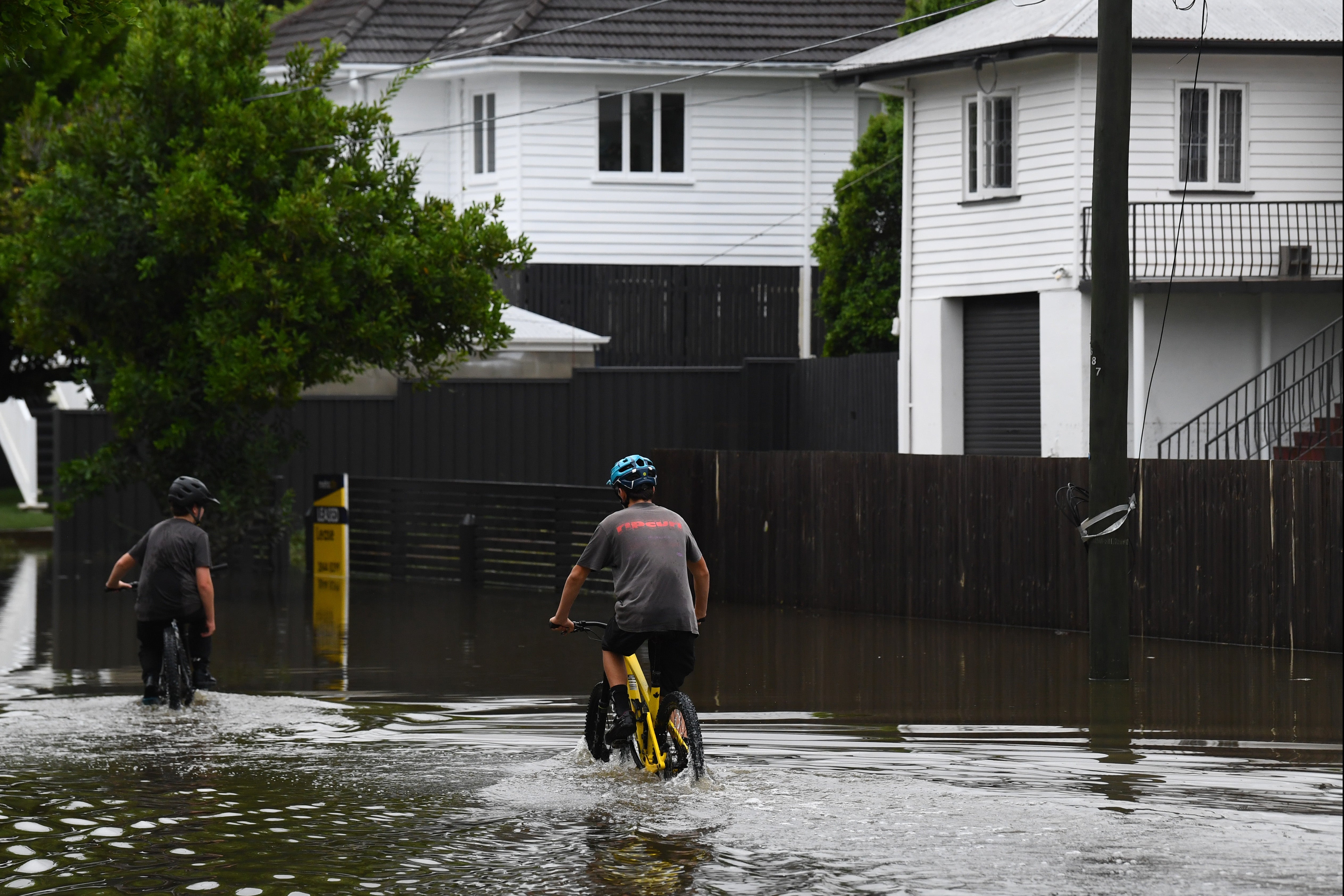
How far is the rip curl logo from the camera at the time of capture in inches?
397

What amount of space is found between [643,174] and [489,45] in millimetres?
5693

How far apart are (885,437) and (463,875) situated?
21105 mm

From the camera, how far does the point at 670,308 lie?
32.9 m

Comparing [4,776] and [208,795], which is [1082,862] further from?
[4,776]

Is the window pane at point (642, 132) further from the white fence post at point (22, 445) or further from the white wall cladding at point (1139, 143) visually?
the white fence post at point (22, 445)

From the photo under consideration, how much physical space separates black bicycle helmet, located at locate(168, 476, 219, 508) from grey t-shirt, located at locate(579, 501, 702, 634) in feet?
12.9

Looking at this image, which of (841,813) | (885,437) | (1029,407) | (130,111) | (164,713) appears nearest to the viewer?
(841,813)

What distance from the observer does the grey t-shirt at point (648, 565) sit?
32.7 feet

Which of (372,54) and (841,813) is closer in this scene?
(841,813)

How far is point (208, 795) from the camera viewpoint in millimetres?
10078

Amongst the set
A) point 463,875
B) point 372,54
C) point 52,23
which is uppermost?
point 372,54

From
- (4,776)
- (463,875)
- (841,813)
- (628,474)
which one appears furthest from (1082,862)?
(4,776)

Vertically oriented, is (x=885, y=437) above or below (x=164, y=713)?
above

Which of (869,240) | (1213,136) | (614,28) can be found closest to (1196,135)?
(1213,136)
